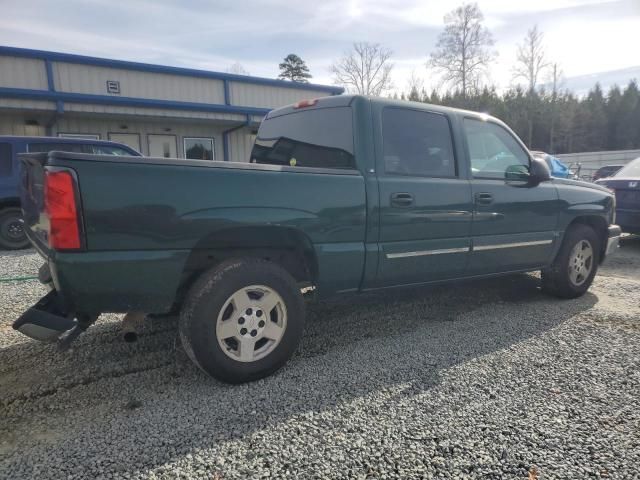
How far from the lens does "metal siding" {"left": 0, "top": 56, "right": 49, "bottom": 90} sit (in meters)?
11.1

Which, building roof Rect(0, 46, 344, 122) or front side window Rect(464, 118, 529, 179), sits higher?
building roof Rect(0, 46, 344, 122)

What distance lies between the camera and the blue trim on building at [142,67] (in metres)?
11.3

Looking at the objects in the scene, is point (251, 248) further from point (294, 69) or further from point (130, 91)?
point (294, 69)

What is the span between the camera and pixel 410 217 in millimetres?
3408

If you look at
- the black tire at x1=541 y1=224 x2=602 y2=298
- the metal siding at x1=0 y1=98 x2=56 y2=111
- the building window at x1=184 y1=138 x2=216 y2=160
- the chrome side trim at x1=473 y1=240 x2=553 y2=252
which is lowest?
the black tire at x1=541 y1=224 x2=602 y2=298

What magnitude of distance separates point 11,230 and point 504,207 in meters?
7.91

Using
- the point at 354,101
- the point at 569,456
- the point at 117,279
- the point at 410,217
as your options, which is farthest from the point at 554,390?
the point at 117,279

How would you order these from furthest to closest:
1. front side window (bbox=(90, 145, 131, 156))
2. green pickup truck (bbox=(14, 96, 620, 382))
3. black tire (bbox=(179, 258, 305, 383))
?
front side window (bbox=(90, 145, 131, 156)), black tire (bbox=(179, 258, 305, 383)), green pickup truck (bbox=(14, 96, 620, 382))

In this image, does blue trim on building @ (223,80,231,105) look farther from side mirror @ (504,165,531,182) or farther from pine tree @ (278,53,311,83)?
pine tree @ (278,53,311,83)

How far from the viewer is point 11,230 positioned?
761cm

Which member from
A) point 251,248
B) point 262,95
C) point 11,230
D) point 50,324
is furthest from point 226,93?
point 50,324

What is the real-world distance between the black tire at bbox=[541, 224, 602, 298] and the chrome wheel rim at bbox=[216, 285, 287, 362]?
3.26 m

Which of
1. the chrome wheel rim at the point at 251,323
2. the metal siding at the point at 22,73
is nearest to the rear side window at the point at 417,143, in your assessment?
the chrome wheel rim at the point at 251,323

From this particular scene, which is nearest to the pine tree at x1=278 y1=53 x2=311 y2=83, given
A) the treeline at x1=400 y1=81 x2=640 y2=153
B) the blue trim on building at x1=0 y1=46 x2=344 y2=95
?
the treeline at x1=400 y1=81 x2=640 y2=153
